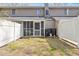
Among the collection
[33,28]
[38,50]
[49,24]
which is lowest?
[38,50]

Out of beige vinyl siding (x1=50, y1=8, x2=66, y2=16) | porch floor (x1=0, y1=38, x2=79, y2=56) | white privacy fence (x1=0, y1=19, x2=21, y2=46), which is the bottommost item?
porch floor (x1=0, y1=38, x2=79, y2=56)

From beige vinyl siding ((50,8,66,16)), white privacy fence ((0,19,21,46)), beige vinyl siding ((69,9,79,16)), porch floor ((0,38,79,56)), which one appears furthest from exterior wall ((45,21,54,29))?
porch floor ((0,38,79,56))

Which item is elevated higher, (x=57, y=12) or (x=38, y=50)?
(x=57, y=12)

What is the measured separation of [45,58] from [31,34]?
18.0 metres

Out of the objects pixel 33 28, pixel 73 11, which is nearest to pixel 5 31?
pixel 33 28

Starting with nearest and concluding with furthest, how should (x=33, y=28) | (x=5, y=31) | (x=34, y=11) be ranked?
(x=5, y=31) < (x=33, y=28) < (x=34, y=11)

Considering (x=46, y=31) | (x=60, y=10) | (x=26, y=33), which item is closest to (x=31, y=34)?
(x=26, y=33)

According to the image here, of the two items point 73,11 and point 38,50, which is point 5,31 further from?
point 73,11

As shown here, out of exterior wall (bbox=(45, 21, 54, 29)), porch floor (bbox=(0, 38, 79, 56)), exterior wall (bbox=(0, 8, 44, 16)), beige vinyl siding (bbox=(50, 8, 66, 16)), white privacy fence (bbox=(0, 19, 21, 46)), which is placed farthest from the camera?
beige vinyl siding (bbox=(50, 8, 66, 16))

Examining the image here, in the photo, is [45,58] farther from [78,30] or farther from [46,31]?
[46,31]

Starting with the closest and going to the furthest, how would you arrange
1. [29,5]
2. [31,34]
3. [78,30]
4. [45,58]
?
[45,58], [78,30], [31,34], [29,5]

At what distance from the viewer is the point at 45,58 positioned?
25.8ft

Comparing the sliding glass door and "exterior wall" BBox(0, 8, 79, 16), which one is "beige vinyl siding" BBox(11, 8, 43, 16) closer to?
"exterior wall" BBox(0, 8, 79, 16)

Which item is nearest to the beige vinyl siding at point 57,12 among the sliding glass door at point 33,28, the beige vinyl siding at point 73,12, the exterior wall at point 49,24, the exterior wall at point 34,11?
the exterior wall at point 34,11
